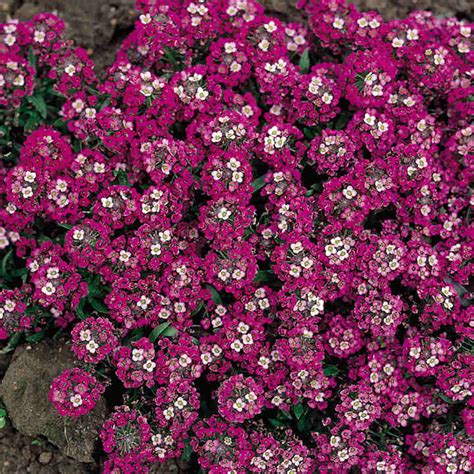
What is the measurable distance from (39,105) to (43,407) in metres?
2.72

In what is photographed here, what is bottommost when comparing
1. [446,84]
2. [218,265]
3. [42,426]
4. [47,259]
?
[42,426]

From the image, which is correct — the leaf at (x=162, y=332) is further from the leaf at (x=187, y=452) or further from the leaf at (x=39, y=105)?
the leaf at (x=39, y=105)

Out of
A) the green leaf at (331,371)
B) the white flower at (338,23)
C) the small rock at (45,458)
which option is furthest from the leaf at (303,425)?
the white flower at (338,23)

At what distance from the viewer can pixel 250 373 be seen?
521cm

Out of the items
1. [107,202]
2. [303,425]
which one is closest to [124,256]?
[107,202]

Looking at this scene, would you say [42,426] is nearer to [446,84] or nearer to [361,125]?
[361,125]

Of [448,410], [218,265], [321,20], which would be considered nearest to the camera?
[218,265]

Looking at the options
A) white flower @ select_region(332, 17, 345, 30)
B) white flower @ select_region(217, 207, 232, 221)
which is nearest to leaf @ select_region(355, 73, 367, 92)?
white flower @ select_region(332, 17, 345, 30)

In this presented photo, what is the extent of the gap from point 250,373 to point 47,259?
1.91 metres

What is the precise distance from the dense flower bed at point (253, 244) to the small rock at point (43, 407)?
226 millimetres

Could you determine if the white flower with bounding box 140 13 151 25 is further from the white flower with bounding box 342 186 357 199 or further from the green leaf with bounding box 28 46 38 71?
the white flower with bounding box 342 186 357 199

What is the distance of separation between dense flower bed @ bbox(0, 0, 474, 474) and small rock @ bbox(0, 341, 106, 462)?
226mm

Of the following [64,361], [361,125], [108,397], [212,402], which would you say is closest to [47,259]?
[64,361]

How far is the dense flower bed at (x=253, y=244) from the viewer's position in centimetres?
497
